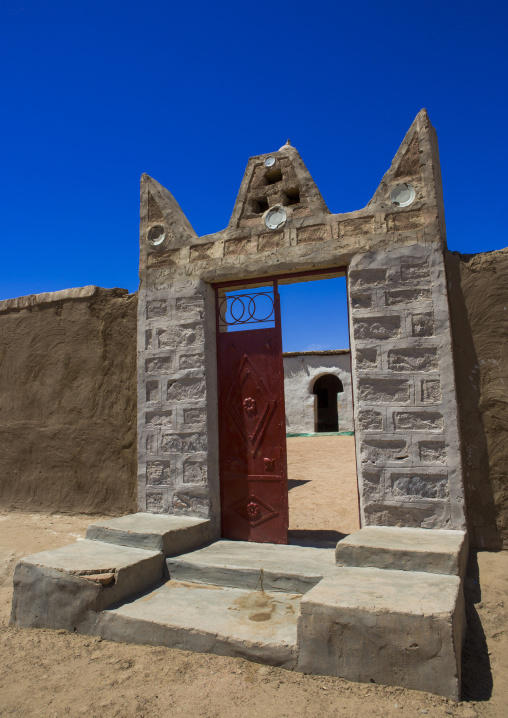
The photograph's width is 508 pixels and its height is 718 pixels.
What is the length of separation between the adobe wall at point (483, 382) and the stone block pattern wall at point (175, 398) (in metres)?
2.13

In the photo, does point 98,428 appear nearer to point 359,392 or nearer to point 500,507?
point 359,392

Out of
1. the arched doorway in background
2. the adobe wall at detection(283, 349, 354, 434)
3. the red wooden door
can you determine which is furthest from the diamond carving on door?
the arched doorway in background

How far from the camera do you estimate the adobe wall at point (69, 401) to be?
5055 millimetres

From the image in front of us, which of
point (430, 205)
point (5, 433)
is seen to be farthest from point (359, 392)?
point (5, 433)

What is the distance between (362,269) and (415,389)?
106 cm

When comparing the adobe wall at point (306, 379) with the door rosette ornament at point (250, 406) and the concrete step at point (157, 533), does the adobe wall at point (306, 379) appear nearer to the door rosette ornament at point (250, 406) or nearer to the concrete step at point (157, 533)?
the door rosette ornament at point (250, 406)

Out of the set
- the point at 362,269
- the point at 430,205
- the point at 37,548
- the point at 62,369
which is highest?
the point at 430,205

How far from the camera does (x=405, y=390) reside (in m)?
3.91

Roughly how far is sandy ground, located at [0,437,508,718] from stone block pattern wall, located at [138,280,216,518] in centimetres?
152

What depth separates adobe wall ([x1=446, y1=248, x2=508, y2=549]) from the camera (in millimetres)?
3709

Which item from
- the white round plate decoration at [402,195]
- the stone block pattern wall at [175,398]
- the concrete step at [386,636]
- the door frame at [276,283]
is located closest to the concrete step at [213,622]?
the concrete step at [386,636]

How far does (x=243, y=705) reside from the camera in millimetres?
2398

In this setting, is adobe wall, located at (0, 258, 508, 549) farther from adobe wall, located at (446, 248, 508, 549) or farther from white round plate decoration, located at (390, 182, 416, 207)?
white round plate decoration, located at (390, 182, 416, 207)

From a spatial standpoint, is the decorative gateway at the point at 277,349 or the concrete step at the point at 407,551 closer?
the concrete step at the point at 407,551
